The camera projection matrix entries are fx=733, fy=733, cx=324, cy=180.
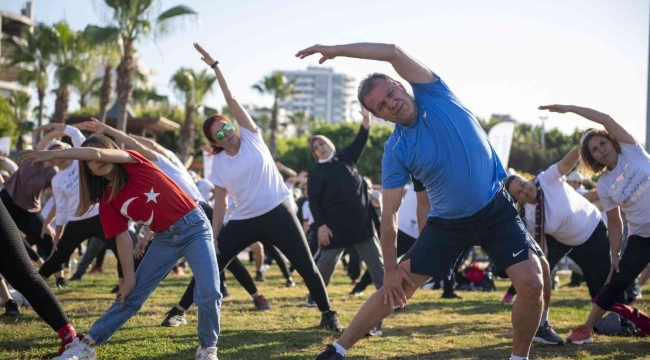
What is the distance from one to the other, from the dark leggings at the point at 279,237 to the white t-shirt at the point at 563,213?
8.41ft

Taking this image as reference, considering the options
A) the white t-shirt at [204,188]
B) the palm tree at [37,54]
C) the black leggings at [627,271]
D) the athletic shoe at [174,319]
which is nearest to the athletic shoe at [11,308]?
the athletic shoe at [174,319]

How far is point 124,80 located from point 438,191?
26427 mm

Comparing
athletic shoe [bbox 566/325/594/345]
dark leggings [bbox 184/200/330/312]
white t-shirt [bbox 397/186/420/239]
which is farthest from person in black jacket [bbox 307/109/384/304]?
athletic shoe [bbox 566/325/594/345]

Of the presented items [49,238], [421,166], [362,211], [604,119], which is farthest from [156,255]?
[49,238]

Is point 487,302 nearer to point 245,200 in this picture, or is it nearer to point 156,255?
point 245,200

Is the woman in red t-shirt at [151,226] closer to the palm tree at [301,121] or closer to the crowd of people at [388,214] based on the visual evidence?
the crowd of people at [388,214]

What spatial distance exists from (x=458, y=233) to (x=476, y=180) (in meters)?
0.43

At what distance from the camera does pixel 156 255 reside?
5516mm

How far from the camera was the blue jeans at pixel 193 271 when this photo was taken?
17.7ft

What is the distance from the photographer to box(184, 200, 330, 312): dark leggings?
7.05 metres

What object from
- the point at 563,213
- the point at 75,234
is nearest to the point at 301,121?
the point at 75,234

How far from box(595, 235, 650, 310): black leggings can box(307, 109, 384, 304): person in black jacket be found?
8.30 ft

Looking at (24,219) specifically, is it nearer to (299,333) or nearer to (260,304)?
(260,304)

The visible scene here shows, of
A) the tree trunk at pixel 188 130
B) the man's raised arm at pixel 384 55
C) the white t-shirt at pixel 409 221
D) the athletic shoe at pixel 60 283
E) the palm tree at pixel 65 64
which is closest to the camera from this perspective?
the man's raised arm at pixel 384 55
